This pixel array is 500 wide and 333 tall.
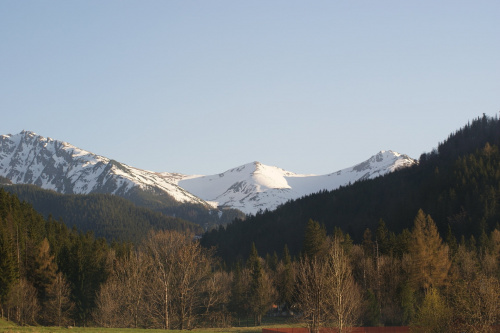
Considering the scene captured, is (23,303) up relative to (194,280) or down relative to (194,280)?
down

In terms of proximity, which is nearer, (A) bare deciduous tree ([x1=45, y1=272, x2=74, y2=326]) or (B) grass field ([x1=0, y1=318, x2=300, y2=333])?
(B) grass field ([x1=0, y1=318, x2=300, y2=333])

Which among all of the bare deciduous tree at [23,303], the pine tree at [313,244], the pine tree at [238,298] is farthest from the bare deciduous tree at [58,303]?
the pine tree at [313,244]

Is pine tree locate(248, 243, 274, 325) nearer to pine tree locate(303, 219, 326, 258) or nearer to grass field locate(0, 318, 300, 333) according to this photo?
grass field locate(0, 318, 300, 333)

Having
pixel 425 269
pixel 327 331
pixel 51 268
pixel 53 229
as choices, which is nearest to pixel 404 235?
pixel 425 269

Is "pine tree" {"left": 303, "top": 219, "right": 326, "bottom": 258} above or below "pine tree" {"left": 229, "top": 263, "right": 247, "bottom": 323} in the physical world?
above

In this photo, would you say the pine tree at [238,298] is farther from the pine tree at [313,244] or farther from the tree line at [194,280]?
the pine tree at [313,244]

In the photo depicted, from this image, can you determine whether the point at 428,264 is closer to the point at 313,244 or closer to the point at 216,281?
the point at 313,244

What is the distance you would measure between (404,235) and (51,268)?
6515 centimetres

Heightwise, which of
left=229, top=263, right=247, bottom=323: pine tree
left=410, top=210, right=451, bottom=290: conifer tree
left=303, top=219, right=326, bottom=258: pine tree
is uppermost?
left=303, top=219, right=326, bottom=258: pine tree

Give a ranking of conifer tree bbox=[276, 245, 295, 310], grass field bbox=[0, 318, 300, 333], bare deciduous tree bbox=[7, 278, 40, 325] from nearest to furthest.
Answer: grass field bbox=[0, 318, 300, 333] < bare deciduous tree bbox=[7, 278, 40, 325] < conifer tree bbox=[276, 245, 295, 310]

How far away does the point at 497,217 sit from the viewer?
505 ft

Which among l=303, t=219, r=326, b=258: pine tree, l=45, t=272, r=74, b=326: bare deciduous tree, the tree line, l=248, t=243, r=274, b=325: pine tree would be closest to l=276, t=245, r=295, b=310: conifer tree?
the tree line

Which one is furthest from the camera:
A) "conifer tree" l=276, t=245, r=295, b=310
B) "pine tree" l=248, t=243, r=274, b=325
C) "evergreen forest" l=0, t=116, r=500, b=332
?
"conifer tree" l=276, t=245, r=295, b=310

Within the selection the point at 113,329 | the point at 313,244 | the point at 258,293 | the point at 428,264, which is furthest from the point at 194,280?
the point at 428,264
